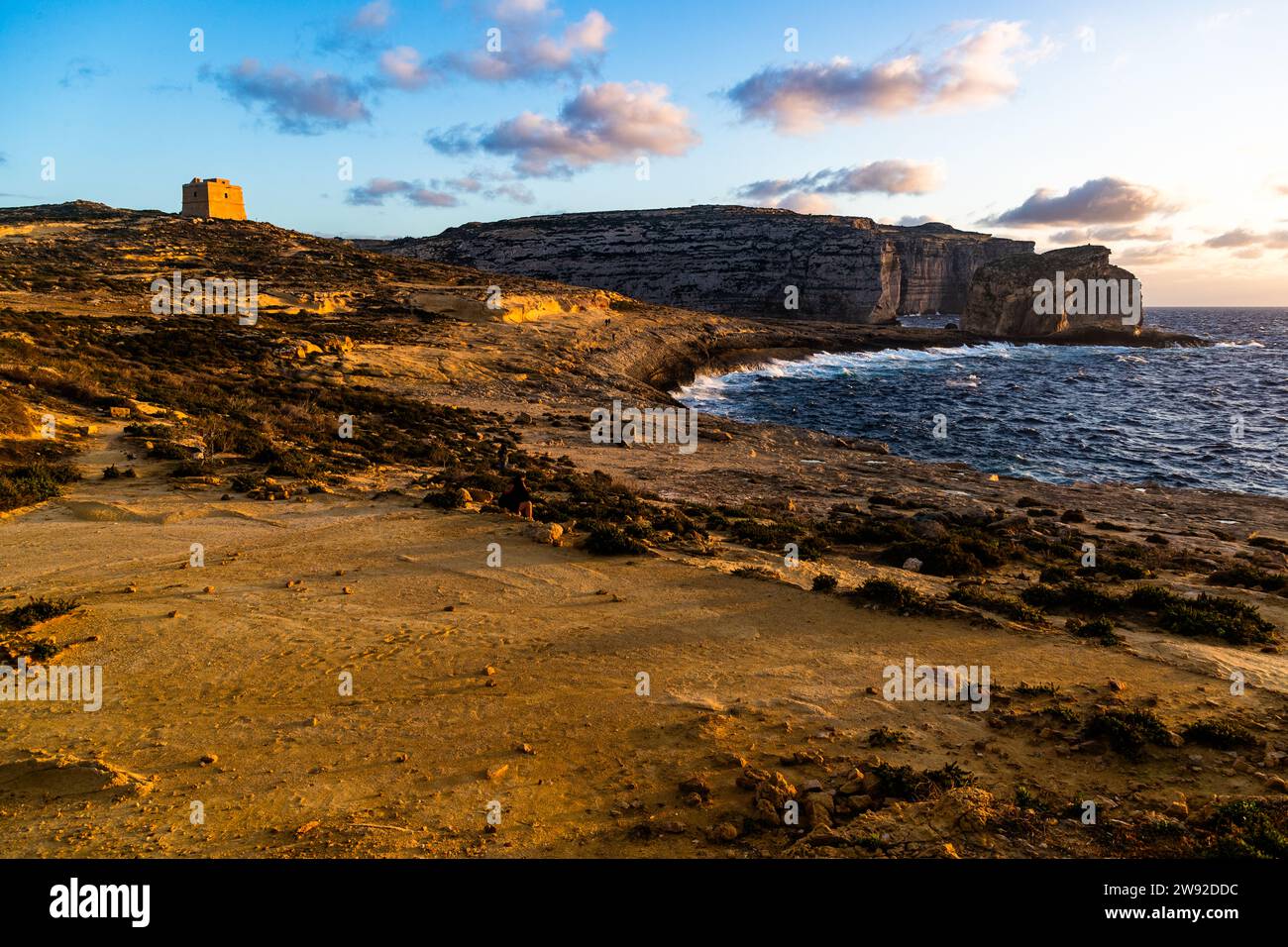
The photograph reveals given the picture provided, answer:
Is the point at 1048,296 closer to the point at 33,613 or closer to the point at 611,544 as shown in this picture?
the point at 611,544

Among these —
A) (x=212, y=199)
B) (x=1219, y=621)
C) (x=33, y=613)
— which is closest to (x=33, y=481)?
(x=33, y=613)

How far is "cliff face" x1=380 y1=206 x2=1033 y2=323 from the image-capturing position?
124312mm

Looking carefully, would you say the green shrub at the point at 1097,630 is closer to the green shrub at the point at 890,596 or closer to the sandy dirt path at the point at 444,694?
the sandy dirt path at the point at 444,694

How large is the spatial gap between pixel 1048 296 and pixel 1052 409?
76.0 metres

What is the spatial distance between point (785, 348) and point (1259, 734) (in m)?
79.4

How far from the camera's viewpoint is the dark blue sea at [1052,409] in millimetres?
34844

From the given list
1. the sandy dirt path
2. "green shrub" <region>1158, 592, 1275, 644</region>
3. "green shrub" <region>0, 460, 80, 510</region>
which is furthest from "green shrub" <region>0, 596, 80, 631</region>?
"green shrub" <region>1158, 592, 1275, 644</region>

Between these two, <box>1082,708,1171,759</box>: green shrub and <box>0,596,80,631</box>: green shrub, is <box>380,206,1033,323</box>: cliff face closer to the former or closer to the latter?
<box>1082,708,1171,759</box>: green shrub

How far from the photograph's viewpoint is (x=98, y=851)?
582 cm

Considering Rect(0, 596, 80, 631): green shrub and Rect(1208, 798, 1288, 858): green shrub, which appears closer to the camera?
Rect(1208, 798, 1288, 858): green shrub

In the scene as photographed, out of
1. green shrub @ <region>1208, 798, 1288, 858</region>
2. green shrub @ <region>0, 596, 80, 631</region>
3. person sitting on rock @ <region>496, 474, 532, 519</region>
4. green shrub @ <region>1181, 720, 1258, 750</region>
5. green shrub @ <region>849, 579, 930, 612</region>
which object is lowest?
green shrub @ <region>1181, 720, 1258, 750</region>

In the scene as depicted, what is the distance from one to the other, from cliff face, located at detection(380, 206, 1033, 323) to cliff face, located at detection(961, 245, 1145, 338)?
17.0m

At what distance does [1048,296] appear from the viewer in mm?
112875
